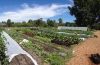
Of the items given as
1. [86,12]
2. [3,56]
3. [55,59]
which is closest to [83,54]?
[55,59]

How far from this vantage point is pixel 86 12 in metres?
51.0

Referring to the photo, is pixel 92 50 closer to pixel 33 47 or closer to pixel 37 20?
pixel 33 47

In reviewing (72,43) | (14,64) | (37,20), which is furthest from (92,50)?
(37,20)

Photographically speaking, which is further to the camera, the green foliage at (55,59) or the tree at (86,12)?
the tree at (86,12)

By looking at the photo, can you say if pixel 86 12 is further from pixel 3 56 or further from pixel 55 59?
pixel 3 56

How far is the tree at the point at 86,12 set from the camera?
51.1 meters

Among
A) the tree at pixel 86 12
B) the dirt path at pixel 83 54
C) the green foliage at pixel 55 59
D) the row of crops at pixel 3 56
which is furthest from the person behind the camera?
the tree at pixel 86 12

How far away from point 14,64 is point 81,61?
4.56m

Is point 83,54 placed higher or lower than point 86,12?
higher

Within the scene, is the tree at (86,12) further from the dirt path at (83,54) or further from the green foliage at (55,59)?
the green foliage at (55,59)

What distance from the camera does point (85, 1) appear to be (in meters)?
52.8

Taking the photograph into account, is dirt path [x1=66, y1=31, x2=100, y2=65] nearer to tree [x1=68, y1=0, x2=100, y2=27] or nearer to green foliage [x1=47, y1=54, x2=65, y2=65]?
green foliage [x1=47, y1=54, x2=65, y2=65]

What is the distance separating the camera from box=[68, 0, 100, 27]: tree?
5112 cm

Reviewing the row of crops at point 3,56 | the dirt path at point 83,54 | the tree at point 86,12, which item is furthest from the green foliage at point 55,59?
the tree at point 86,12
